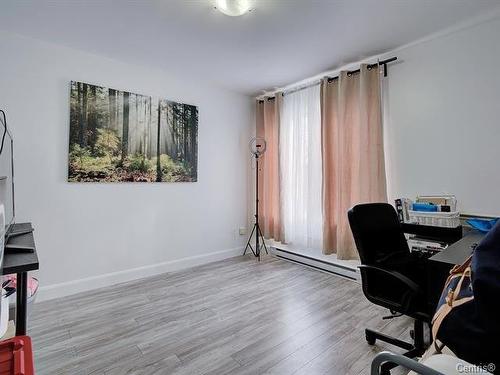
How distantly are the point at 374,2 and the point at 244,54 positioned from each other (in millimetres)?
1290

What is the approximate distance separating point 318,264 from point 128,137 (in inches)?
111

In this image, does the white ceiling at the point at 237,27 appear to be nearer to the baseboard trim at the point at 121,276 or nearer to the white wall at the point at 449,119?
the white wall at the point at 449,119

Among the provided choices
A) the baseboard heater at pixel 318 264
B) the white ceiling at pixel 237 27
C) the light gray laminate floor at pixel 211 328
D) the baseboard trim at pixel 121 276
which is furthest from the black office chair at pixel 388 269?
the baseboard trim at pixel 121 276

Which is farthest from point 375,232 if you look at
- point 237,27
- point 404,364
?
point 237,27

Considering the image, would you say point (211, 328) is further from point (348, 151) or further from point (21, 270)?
point (348, 151)

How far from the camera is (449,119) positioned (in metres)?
2.41

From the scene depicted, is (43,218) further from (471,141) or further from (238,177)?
(471,141)

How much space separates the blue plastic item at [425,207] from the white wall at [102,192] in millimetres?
2450

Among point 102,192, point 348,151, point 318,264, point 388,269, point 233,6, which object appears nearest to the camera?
point 388,269

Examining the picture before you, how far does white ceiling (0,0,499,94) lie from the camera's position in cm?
203

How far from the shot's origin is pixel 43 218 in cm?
253

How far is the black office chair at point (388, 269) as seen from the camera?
4.94 ft

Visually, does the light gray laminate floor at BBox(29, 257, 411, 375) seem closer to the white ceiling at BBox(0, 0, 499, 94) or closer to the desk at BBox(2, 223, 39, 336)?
the desk at BBox(2, 223, 39, 336)

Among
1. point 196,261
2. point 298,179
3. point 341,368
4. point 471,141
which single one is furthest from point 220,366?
point 471,141
